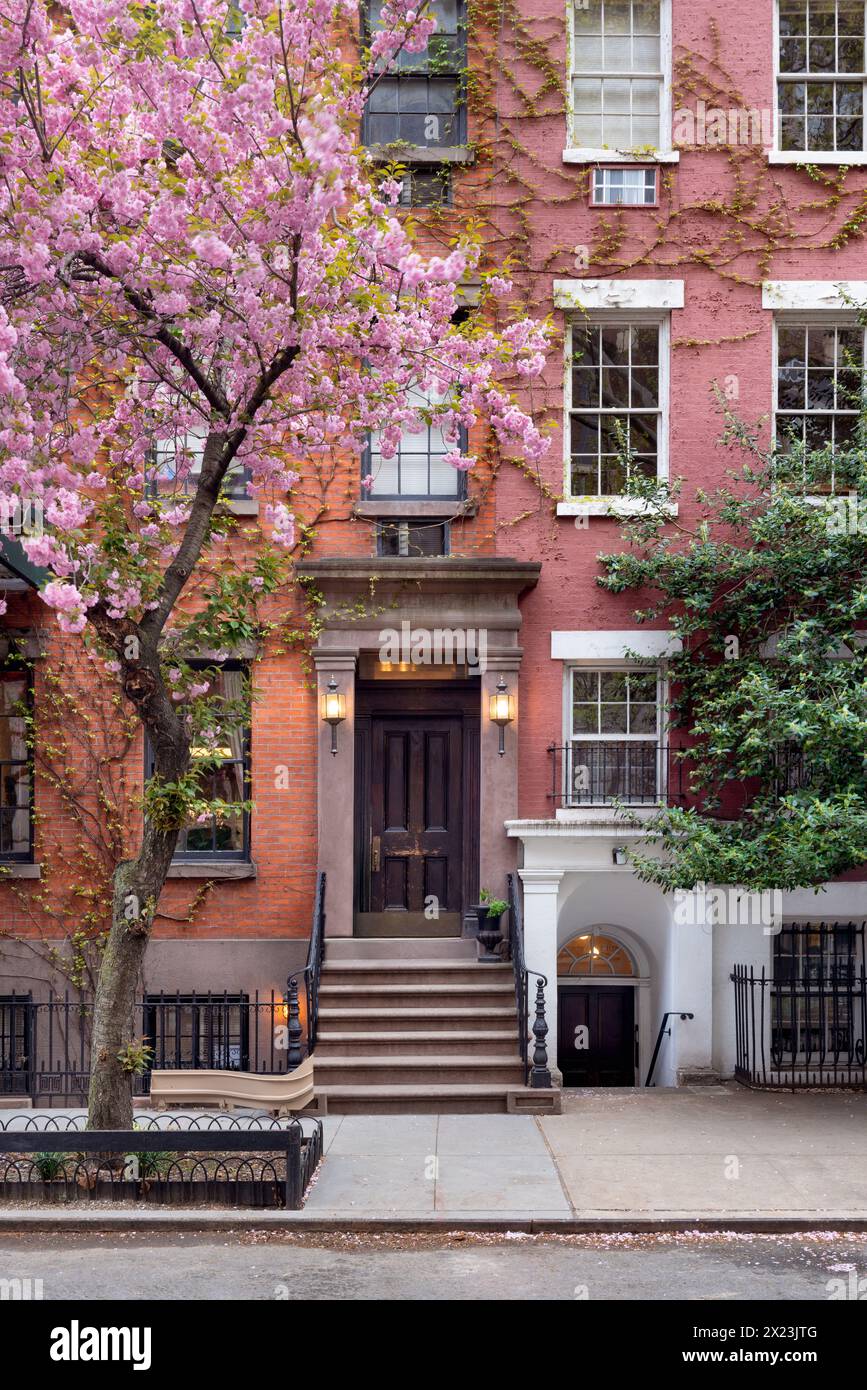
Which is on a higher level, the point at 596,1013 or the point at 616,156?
the point at 616,156

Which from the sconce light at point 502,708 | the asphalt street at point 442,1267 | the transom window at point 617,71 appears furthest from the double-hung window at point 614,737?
the transom window at point 617,71

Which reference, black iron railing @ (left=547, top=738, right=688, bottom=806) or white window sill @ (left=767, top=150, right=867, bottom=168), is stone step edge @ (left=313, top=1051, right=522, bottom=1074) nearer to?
black iron railing @ (left=547, top=738, right=688, bottom=806)

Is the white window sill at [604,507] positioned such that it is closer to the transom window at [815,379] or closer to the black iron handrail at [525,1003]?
the transom window at [815,379]

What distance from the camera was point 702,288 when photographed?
46.6 ft

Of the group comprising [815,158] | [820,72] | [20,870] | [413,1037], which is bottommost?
[413,1037]

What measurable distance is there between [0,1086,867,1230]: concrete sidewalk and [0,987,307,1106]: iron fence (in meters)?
1.87

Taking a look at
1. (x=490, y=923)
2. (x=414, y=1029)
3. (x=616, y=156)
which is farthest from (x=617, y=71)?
(x=414, y=1029)

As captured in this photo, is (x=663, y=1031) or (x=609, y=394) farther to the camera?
(x=609, y=394)

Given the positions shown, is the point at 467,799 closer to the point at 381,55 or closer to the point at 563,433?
the point at 563,433

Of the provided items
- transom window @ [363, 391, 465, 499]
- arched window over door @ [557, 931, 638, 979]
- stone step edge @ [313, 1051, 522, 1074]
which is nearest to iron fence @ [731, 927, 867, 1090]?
arched window over door @ [557, 931, 638, 979]

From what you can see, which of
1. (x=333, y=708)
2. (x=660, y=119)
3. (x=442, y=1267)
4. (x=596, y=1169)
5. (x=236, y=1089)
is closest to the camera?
(x=442, y=1267)

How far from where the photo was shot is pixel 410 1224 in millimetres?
9000

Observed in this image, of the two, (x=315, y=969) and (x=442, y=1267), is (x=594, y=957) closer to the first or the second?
(x=315, y=969)

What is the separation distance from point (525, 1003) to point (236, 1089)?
2.86m
